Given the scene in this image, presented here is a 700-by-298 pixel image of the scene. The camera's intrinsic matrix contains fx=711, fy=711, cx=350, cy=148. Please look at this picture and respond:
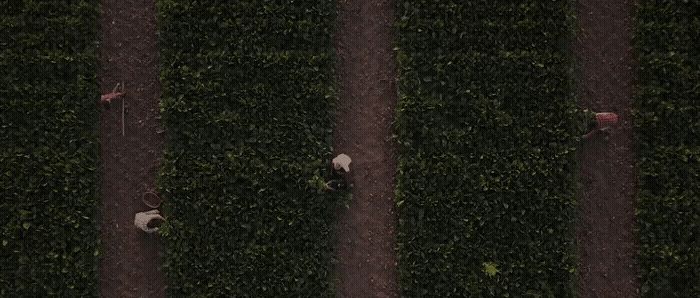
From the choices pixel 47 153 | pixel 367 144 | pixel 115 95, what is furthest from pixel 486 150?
pixel 47 153

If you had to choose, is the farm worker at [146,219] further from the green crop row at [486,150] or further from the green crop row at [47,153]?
the green crop row at [486,150]

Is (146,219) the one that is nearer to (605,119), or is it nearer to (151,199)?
(151,199)

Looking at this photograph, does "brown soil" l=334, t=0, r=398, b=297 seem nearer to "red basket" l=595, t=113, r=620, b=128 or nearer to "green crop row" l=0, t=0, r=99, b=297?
"red basket" l=595, t=113, r=620, b=128

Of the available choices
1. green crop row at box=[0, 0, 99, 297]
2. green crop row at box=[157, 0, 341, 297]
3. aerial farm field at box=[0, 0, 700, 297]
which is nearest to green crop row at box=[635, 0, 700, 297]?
aerial farm field at box=[0, 0, 700, 297]

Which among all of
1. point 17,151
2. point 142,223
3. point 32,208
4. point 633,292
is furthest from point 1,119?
point 633,292

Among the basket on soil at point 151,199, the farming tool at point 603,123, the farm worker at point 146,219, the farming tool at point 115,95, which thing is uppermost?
the farming tool at point 603,123

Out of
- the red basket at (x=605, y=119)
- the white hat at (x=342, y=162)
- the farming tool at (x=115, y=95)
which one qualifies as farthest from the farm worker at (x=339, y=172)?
the red basket at (x=605, y=119)
